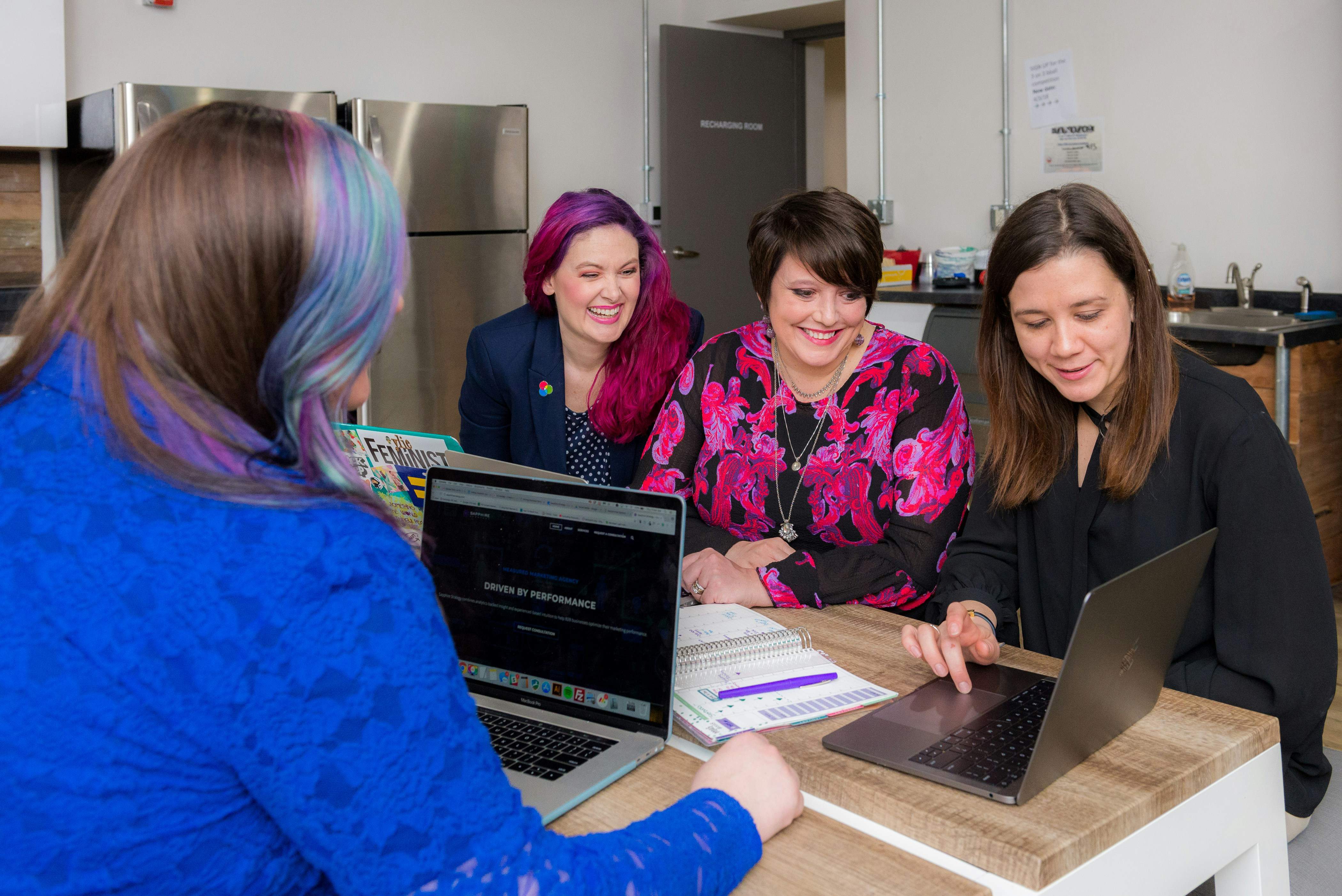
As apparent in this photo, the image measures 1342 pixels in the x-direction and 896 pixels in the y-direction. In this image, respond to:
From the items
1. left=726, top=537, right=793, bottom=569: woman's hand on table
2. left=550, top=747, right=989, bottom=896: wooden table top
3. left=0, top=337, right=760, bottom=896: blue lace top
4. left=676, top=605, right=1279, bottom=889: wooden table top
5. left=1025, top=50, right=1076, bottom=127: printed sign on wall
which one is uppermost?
left=1025, top=50, right=1076, bottom=127: printed sign on wall

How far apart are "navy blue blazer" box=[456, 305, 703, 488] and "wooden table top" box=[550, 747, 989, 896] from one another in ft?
4.09

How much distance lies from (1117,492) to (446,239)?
3335 millimetres

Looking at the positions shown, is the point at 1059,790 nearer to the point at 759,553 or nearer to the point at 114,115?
the point at 759,553

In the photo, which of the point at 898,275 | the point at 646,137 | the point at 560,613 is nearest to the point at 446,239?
the point at 646,137

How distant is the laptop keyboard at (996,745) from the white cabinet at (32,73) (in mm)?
3654

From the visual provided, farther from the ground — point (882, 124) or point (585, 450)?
point (882, 124)

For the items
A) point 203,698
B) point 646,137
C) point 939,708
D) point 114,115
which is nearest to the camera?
point 203,698

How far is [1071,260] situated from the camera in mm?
1447

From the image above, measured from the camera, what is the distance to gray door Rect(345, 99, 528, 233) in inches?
160

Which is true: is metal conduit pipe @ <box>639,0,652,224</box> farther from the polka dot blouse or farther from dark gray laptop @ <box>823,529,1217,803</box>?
dark gray laptop @ <box>823,529,1217,803</box>

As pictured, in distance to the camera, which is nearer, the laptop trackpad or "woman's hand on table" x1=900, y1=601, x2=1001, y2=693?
the laptop trackpad

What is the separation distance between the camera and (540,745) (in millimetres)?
1071

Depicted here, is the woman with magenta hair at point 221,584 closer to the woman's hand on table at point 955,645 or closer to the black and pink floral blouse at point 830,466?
the woman's hand on table at point 955,645

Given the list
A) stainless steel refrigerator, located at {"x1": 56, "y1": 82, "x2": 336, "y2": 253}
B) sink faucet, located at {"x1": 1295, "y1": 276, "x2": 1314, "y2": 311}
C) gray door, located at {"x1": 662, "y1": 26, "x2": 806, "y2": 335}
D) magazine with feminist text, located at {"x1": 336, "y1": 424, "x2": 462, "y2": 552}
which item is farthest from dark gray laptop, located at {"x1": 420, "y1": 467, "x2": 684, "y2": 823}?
gray door, located at {"x1": 662, "y1": 26, "x2": 806, "y2": 335}
